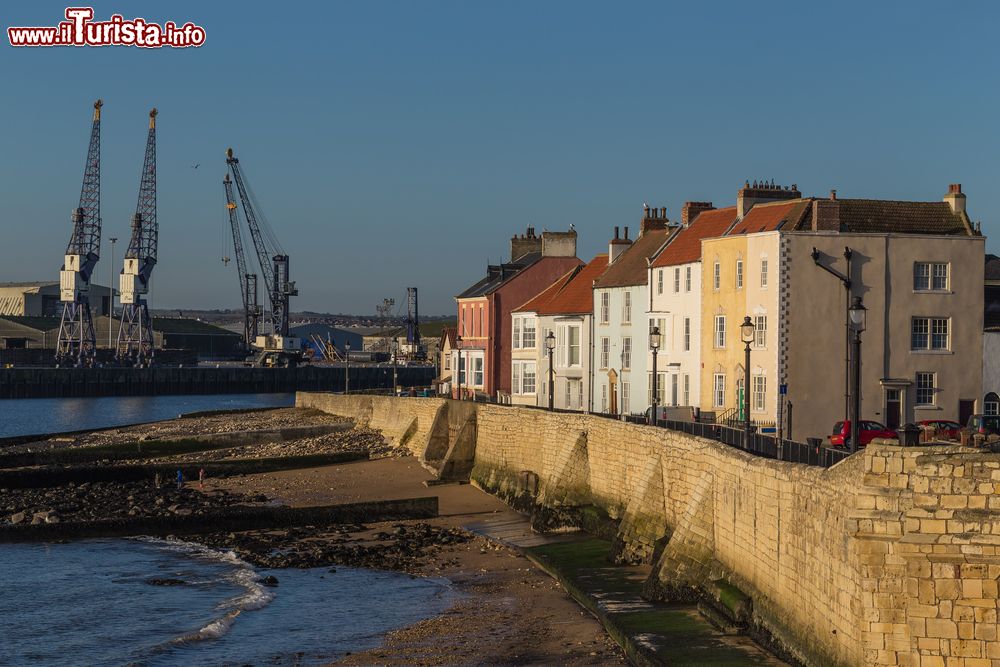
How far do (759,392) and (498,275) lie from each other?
31.6 m

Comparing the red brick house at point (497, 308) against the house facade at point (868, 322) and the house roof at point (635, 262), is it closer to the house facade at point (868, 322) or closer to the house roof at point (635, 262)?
the house roof at point (635, 262)

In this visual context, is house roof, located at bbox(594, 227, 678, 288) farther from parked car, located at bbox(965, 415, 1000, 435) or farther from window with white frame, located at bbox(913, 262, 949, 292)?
parked car, located at bbox(965, 415, 1000, 435)

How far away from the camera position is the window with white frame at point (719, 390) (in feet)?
145

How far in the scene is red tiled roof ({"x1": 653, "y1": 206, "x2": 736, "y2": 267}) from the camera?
49.1 meters

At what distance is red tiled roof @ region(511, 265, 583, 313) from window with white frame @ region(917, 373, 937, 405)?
2525cm

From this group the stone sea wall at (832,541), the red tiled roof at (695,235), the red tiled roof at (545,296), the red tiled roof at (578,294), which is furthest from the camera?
the red tiled roof at (545,296)

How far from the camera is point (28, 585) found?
33.8 m

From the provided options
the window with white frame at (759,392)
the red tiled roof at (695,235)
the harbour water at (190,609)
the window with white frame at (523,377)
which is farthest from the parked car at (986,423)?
the window with white frame at (523,377)

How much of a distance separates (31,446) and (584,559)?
5015 cm

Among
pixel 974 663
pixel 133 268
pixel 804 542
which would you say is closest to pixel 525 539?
pixel 804 542

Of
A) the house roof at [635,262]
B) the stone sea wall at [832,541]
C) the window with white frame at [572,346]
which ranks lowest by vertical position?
the stone sea wall at [832,541]

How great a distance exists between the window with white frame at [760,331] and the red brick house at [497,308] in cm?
2626

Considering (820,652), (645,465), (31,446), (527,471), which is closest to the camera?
(820,652)

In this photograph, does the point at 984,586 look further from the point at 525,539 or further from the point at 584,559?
the point at 525,539
